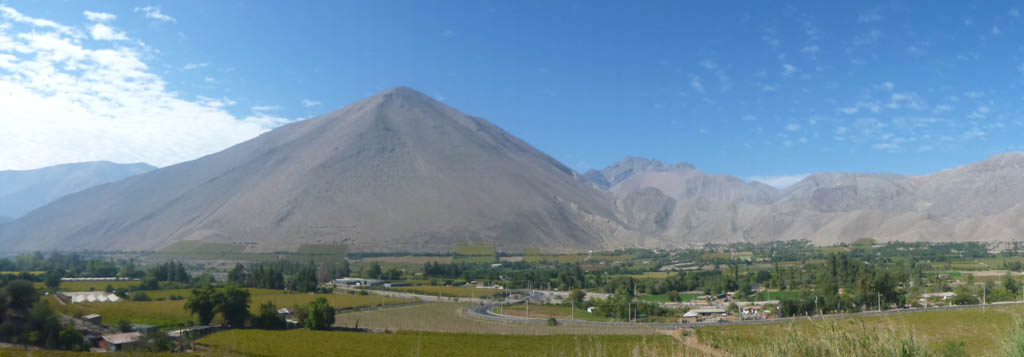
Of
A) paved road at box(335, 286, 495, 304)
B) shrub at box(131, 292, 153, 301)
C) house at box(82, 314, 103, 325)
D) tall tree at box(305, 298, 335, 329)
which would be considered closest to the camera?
house at box(82, 314, 103, 325)

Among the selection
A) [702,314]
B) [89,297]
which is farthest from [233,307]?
[702,314]

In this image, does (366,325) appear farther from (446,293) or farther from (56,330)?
(446,293)

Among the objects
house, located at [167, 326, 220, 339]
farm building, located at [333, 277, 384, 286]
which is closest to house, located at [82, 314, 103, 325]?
house, located at [167, 326, 220, 339]

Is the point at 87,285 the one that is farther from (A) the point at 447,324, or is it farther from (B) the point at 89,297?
(A) the point at 447,324

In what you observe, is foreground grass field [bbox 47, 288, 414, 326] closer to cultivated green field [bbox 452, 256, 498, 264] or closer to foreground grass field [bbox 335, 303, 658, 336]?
foreground grass field [bbox 335, 303, 658, 336]

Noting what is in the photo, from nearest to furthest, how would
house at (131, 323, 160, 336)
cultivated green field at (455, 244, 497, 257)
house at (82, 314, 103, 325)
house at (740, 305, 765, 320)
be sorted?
house at (82, 314, 103, 325) < house at (131, 323, 160, 336) < house at (740, 305, 765, 320) < cultivated green field at (455, 244, 497, 257)
